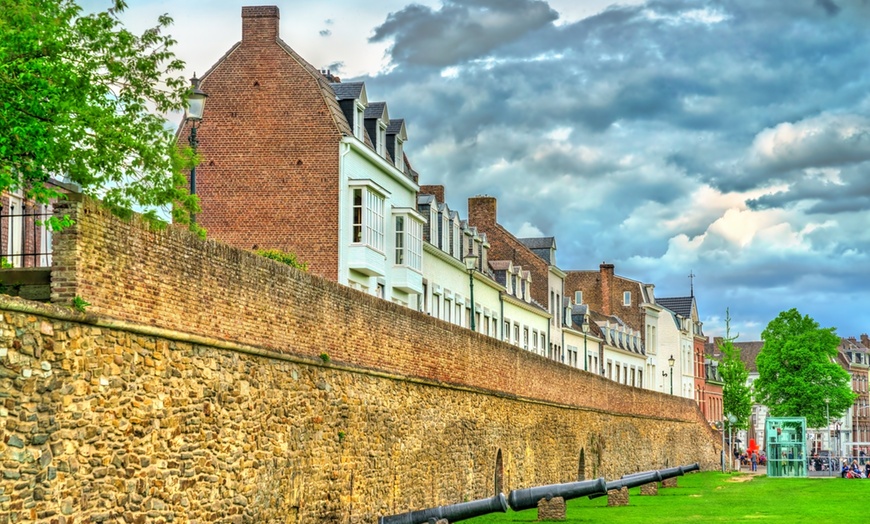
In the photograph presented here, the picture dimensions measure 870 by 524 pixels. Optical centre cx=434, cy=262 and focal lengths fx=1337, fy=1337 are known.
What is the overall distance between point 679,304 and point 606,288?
696 inches

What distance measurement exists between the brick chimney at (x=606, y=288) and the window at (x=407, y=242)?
177 feet

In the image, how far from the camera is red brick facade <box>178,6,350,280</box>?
4169 cm

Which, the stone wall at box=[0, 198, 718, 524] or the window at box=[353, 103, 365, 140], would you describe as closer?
the stone wall at box=[0, 198, 718, 524]

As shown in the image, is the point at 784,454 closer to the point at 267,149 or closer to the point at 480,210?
the point at 480,210

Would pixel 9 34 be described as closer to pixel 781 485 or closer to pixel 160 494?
pixel 160 494

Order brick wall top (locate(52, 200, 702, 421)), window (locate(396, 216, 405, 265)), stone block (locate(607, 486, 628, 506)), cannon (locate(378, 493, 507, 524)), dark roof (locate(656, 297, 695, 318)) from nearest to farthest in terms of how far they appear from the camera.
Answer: brick wall top (locate(52, 200, 702, 421)), cannon (locate(378, 493, 507, 524)), stone block (locate(607, 486, 628, 506)), window (locate(396, 216, 405, 265)), dark roof (locate(656, 297, 695, 318))

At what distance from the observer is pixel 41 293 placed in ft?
52.3

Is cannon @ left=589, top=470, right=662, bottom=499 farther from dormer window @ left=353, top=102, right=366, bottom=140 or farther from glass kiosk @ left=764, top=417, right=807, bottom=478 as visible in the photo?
glass kiosk @ left=764, top=417, right=807, bottom=478

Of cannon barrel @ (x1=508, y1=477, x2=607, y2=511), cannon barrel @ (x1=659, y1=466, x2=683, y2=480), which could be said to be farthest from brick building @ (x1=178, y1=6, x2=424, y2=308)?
cannon barrel @ (x1=659, y1=466, x2=683, y2=480)

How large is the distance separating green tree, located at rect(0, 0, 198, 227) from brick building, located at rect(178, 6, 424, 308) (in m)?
22.2

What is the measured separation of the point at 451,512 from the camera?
966 inches

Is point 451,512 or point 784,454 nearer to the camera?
point 451,512

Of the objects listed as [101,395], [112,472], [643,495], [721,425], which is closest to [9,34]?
[101,395]

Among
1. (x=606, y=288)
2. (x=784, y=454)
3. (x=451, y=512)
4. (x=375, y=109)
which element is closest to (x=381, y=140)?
(x=375, y=109)
